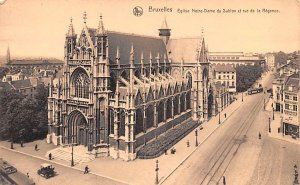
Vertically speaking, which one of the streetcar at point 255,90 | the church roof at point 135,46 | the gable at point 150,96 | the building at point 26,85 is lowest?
the streetcar at point 255,90

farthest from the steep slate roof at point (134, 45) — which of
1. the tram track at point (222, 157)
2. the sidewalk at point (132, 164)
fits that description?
the tram track at point (222, 157)

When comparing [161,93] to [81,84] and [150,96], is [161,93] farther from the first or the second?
[81,84]

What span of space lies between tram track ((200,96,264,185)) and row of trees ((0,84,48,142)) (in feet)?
93.7

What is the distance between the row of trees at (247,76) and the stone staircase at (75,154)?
70.5m

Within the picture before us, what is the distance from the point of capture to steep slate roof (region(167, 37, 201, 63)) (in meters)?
62.7

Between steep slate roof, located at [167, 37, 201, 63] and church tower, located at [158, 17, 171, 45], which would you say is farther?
church tower, located at [158, 17, 171, 45]

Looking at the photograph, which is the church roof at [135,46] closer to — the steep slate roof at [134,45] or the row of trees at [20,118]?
the steep slate roof at [134,45]

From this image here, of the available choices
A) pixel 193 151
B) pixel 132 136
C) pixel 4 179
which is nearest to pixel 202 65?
pixel 193 151

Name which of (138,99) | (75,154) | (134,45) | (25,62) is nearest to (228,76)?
(134,45)

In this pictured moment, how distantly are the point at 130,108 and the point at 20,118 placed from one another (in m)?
18.7

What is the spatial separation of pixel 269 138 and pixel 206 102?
16522mm

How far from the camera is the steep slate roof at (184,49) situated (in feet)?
206

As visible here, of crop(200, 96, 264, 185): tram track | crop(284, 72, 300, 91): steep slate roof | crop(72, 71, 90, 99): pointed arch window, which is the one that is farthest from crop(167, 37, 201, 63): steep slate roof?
crop(72, 71, 90, 99): pointed arch window

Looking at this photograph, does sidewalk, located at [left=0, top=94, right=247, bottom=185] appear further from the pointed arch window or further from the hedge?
the pointed arch window
